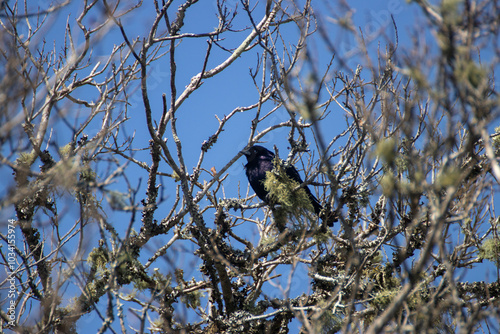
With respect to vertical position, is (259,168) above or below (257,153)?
below

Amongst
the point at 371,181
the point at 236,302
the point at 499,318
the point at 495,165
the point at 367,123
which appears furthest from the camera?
the point at 236,302

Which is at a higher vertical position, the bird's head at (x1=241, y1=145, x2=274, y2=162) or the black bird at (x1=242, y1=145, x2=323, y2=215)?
the bird's head at (x1=241, y1=145, x2=274, y2=162)

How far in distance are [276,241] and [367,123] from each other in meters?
1.87

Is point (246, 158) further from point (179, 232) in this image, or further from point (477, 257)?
point (477, 257)

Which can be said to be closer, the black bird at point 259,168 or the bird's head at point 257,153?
the black bird at point 259,168

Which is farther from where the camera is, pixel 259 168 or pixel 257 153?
pixel 257 153

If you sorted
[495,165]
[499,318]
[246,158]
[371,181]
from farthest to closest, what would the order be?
[246,158], [371,181], [499,318], [495,165]

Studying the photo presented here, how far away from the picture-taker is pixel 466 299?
400 centimetres

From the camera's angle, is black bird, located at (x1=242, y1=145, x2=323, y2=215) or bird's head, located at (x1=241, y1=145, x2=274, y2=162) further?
bird's head, located at (x1=241, y1=145, x2=274, y2=162)

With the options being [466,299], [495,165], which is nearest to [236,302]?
[466,299]

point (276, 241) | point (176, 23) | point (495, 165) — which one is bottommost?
point (495, 165)

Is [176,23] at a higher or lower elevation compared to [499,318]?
higher

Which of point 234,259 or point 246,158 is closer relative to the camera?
point 234,259

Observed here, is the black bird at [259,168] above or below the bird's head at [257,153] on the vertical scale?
below
